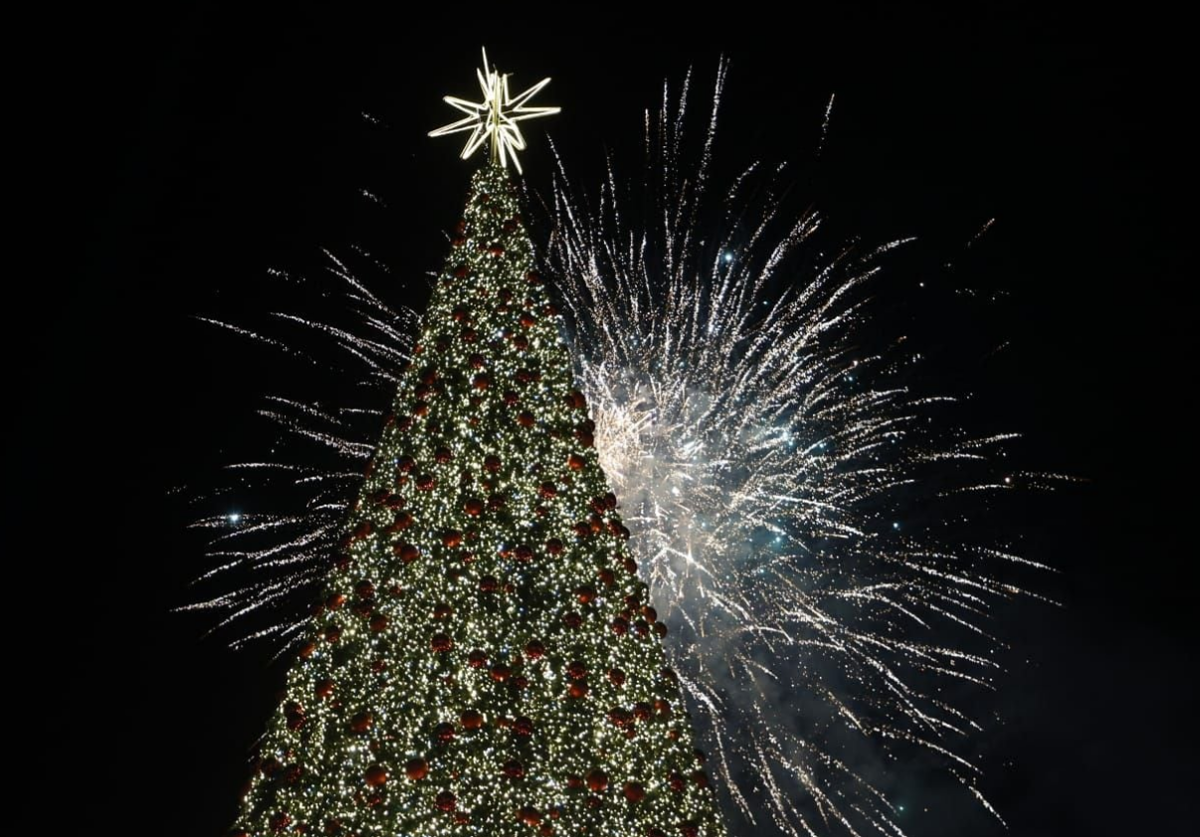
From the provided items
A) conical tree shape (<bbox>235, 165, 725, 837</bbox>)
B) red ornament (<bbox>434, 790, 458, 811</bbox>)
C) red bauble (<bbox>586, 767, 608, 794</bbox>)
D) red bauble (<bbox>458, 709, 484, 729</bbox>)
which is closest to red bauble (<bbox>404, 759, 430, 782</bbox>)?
conical tree shape (<bbox>235, 165, 725, 837</bbox>)

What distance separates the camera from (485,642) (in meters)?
4.20

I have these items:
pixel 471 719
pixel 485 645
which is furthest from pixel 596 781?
pixel 485 645

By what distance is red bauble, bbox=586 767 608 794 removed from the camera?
4.02 metres

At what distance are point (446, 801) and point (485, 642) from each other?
2.18 ft

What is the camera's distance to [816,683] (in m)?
14.5

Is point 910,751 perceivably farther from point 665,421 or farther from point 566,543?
point 566,543

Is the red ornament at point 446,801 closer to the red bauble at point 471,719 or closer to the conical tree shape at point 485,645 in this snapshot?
the conical tree shape at point 485,645

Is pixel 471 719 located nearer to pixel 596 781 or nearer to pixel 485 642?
pixel 485 642

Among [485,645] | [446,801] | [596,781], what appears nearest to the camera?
[446,801]

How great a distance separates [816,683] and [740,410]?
6.70 meters

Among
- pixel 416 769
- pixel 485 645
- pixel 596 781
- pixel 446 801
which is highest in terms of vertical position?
pixel 485 645

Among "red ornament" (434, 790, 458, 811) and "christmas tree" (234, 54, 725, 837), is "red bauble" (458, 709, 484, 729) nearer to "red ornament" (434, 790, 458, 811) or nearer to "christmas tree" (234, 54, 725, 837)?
"christmas tree" (234, 54, 725, 837)

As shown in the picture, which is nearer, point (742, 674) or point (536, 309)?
point (536, 309)

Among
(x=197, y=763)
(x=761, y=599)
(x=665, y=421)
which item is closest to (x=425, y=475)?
(x=665, y=421)
